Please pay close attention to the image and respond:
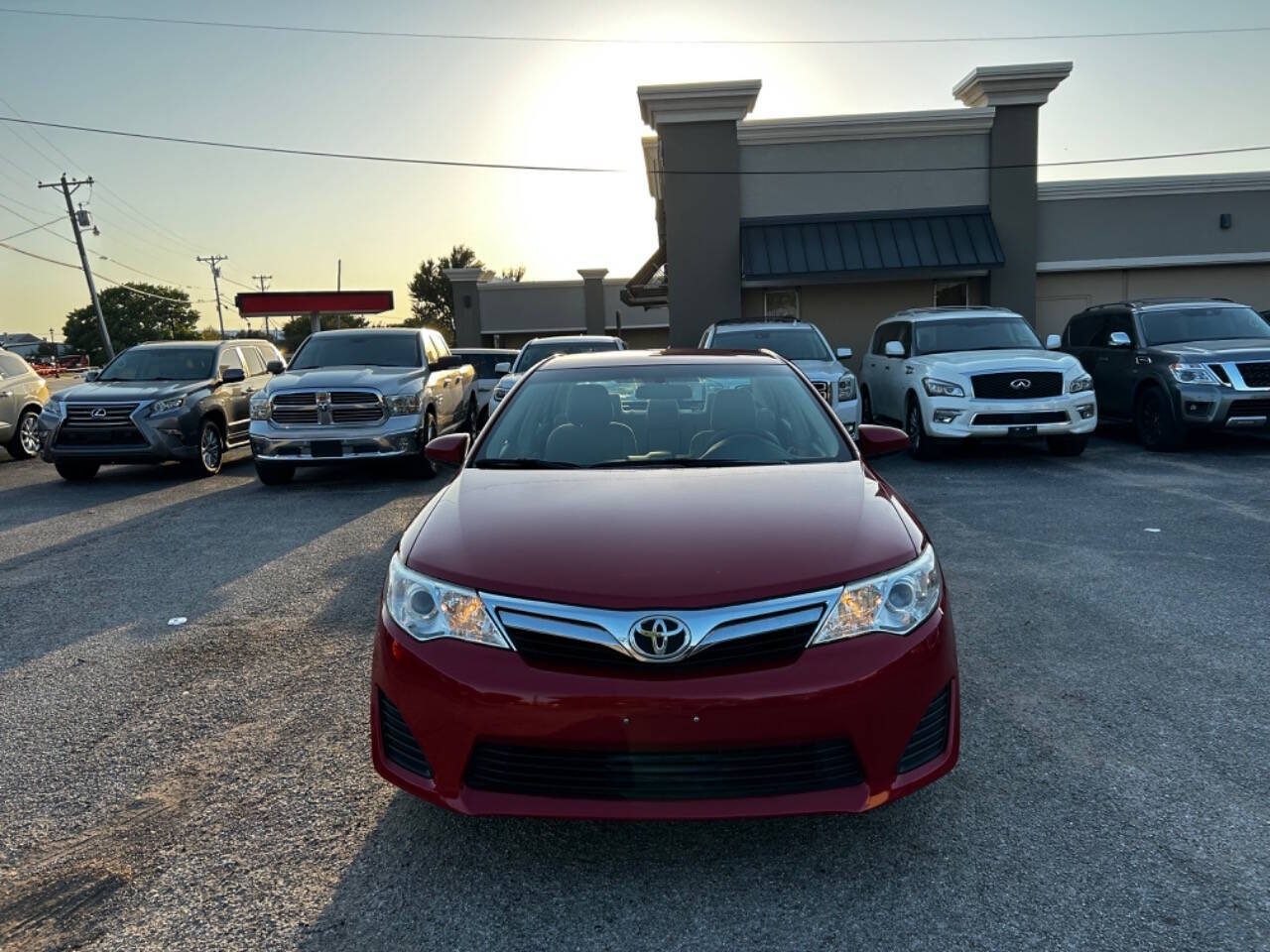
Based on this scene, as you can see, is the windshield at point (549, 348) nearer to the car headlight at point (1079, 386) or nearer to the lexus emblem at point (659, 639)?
the car headlight at point (1079, 386)

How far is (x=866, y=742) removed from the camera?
274cm

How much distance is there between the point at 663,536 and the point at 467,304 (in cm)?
3405

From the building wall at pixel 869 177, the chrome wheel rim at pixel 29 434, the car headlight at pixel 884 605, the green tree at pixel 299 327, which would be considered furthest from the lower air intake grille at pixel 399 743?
the green tree at pixel 299 327

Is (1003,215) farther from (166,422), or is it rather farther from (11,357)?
(11,357)

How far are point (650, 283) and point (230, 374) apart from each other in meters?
22.1

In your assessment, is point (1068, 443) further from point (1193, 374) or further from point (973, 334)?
point (973, 334)

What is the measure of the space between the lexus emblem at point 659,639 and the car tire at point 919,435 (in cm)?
944

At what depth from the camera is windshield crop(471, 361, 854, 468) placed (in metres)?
4.15

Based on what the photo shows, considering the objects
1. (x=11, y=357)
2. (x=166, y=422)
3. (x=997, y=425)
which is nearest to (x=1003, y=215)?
(x=997, y=425)

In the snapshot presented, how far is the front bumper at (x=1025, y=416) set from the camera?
11.0m

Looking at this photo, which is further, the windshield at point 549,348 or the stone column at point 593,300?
the stone column at point 593,300

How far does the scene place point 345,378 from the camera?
35.7ft

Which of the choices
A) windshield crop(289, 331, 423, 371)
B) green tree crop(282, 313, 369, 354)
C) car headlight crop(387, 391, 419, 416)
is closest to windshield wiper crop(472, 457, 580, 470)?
car headlight crop(387, 391, 419, 416)

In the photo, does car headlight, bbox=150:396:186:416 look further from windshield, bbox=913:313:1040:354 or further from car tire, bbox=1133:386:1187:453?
car tire, bbox=1133:386:1187:453
